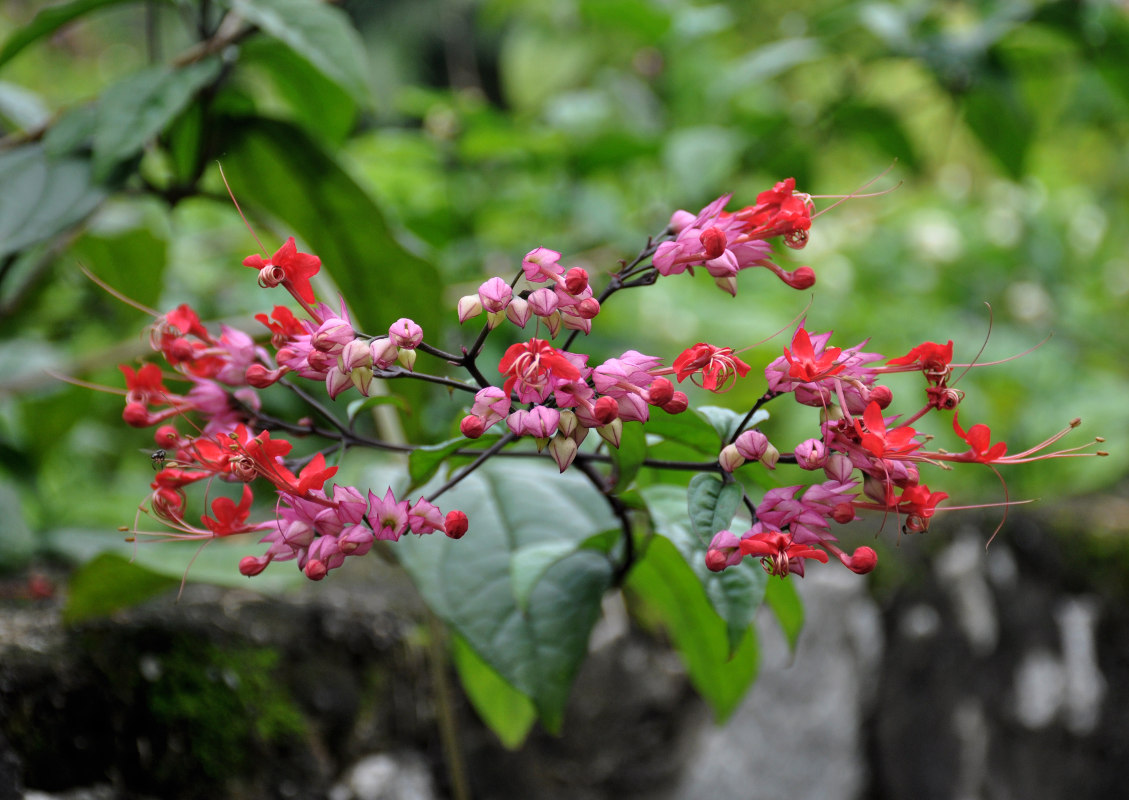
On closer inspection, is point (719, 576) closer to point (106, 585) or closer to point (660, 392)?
point (660, 392)

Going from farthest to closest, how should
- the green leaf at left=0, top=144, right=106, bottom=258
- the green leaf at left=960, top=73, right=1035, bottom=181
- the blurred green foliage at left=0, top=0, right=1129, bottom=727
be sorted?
1. the green leaf at left=960, top=73, right=1035, bottom=181
2. the blurred green foliage at left=0, top=0, right=1129, bottom=727
3. the green leaf at left=0, top=144, right=106, bottom=258

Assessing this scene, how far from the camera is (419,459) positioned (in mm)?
391

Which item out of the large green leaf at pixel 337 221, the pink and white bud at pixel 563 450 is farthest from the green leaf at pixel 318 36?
the pink and white bud at pixel 563 450

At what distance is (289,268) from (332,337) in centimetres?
5

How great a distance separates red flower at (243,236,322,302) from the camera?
1.20ft

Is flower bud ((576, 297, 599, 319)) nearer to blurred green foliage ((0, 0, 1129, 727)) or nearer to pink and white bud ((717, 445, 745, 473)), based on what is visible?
pink and white bud ((717, 445, 745, 473))

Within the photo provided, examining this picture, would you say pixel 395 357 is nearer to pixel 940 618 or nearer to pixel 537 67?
pixel 940 618

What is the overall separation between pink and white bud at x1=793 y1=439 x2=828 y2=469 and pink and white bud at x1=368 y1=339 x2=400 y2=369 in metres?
0.17

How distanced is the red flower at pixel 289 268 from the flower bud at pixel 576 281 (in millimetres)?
107

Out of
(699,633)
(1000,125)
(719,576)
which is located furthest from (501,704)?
(1000,125)

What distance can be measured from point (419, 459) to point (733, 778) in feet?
2.51

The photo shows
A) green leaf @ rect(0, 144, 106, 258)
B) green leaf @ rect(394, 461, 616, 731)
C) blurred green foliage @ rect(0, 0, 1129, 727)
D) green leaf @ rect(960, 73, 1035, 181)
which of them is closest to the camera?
green leaf @ rect(394, 461, 616, 731)

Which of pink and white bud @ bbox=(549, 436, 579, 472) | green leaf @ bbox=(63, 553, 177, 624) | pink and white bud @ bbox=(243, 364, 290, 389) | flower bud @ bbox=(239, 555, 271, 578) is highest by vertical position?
pink and white bud @ bbox=(243, 364, 290, 389)

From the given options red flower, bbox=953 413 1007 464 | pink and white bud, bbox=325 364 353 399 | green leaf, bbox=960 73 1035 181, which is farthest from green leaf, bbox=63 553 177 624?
green leaf, bbox=960 73 1035 181
